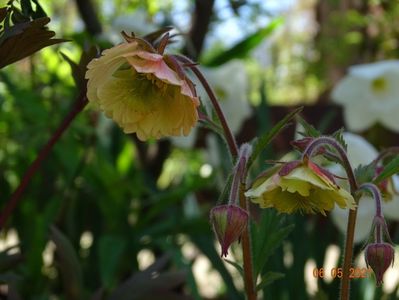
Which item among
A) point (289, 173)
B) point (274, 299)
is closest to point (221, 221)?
point (289, 173)

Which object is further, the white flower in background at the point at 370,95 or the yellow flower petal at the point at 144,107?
the white flower in background at the point at 370,95

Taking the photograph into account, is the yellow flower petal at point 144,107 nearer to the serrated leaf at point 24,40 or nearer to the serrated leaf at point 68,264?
the serrated leaf at point 24,40

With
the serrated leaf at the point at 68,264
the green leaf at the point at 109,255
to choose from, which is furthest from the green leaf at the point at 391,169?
the green leaf at the point at 109,255

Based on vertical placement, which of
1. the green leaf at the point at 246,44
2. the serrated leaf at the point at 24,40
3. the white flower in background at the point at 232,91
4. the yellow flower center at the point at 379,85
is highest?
the serrated leaf at the point at 24,40

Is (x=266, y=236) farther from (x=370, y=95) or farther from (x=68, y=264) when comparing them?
(x=370, y=95)

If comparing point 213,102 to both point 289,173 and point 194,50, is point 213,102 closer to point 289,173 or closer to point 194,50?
point 289,173

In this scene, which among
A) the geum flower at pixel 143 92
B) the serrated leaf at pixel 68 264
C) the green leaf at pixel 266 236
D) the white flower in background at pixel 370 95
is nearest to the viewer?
the geum flower at pixel 143 92
